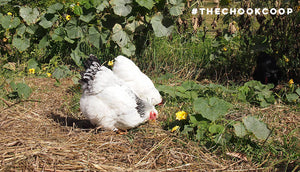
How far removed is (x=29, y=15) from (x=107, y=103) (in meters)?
2.04

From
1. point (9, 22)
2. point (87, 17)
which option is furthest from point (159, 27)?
point (9, 22)

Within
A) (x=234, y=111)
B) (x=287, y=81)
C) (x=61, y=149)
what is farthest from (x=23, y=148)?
(x=287, y=81)

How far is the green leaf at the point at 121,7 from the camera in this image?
3160 millimetres

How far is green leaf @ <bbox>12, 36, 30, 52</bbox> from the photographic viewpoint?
3670 mm

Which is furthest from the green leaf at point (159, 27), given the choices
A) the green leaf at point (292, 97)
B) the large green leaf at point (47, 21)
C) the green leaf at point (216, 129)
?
the green leaf at point (216, 129)

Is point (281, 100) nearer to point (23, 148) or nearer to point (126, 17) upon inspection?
point (126, 17)

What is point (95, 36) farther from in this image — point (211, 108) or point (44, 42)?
point (211, 108)

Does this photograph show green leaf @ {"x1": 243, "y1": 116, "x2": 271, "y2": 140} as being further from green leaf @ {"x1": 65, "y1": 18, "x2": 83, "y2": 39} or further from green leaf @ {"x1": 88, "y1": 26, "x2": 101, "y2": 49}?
green leaf @ {"x1": 65, "y1": 18, "x2": 83, "y2": 39}

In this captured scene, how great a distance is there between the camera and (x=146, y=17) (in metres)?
3.42

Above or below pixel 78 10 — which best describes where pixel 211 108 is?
below

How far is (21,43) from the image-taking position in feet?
12.1

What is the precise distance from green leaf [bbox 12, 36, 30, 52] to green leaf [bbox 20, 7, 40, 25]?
0.84 feet

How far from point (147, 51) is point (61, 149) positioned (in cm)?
197

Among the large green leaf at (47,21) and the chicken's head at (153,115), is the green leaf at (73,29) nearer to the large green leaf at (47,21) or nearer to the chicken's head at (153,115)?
the large green leaf at (47,21)
